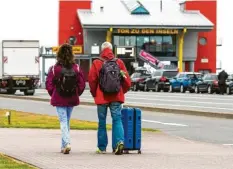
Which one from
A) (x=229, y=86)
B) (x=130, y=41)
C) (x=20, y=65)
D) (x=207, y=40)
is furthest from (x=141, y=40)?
(x=20, y=65)

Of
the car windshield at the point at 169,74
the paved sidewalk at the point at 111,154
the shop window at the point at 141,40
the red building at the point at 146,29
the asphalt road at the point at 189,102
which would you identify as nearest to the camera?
the paved sidewalk at the point at 111,154

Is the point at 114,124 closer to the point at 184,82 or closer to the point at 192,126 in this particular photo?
the point at 192,126

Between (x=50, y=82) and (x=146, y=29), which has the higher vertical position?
(x=146, y=29)

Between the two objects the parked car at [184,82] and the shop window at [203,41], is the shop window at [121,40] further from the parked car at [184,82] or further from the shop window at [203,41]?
the parked car at [184,82]

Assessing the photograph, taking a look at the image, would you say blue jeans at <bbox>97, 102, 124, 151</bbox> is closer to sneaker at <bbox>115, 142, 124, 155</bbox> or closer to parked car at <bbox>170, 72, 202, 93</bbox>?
sneaker at <bbox>115, 142, 124, 155</bbox>

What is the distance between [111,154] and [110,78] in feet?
4.14

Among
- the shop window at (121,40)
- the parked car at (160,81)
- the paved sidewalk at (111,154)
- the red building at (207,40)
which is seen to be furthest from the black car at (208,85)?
the red building at (207,40)

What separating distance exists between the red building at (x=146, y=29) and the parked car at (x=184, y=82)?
94.6ft

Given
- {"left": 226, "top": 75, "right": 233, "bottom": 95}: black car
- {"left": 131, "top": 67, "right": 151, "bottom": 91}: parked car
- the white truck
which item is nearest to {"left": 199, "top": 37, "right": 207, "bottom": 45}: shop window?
{"left": 131, "top": 67, "right": 151, "bottom": 91}: parked car

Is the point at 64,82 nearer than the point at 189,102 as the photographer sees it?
Yes

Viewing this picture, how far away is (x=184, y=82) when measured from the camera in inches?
2356

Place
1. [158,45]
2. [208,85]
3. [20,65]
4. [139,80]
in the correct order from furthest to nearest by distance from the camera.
A: 1. [158,45]
2. [139,80]
3. [208,85]
4. [20,65]

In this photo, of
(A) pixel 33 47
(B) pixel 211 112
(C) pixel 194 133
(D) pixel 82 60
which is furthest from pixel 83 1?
(C) pixel 194 133

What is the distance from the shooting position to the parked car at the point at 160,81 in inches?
2488
